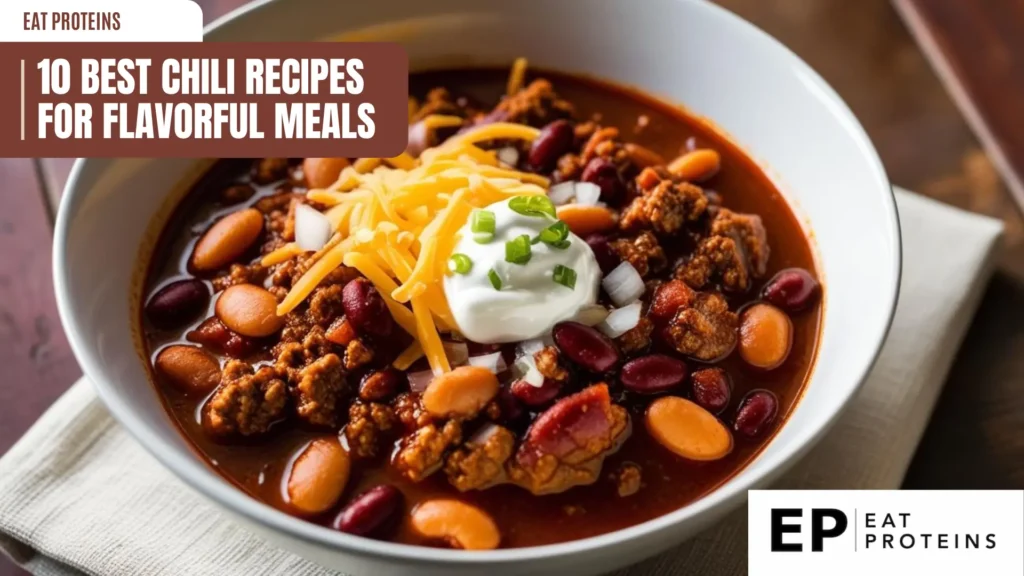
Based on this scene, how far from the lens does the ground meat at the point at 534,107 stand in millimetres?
3041

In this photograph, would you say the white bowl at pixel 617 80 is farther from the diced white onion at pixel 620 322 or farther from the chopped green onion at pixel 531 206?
the chopped green onion at pixel 531 206

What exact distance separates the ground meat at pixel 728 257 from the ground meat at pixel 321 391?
842mm

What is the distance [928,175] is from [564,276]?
1680 millimetres

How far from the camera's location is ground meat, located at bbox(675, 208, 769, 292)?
8.73 ft

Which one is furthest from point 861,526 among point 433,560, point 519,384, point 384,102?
point 384,102

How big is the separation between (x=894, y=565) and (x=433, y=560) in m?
1.03

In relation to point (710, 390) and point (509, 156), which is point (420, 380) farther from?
point (509, 156)

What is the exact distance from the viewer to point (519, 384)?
2408mm

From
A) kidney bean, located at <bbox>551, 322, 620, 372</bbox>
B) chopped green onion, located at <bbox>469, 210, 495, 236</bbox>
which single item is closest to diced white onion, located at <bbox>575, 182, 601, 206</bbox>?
chopped green onion, located at <bbox>469, 210, 495, 236</bbox>

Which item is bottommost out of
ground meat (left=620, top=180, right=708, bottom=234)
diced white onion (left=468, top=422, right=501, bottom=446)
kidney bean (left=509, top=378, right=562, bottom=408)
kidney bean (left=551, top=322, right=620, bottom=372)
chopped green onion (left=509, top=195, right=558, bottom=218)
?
diced white onion (left=468, top=422, right=501, bottom=446)

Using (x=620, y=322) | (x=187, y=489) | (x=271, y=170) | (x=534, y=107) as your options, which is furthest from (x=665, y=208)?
(x=187, y=489)

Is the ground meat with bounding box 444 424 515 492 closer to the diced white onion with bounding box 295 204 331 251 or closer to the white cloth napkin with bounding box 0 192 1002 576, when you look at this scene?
the white cloth napkin with bounding box 0 192 1002 576

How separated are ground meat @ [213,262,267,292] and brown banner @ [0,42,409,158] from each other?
1.24 ft

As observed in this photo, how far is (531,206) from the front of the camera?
8.32ft
